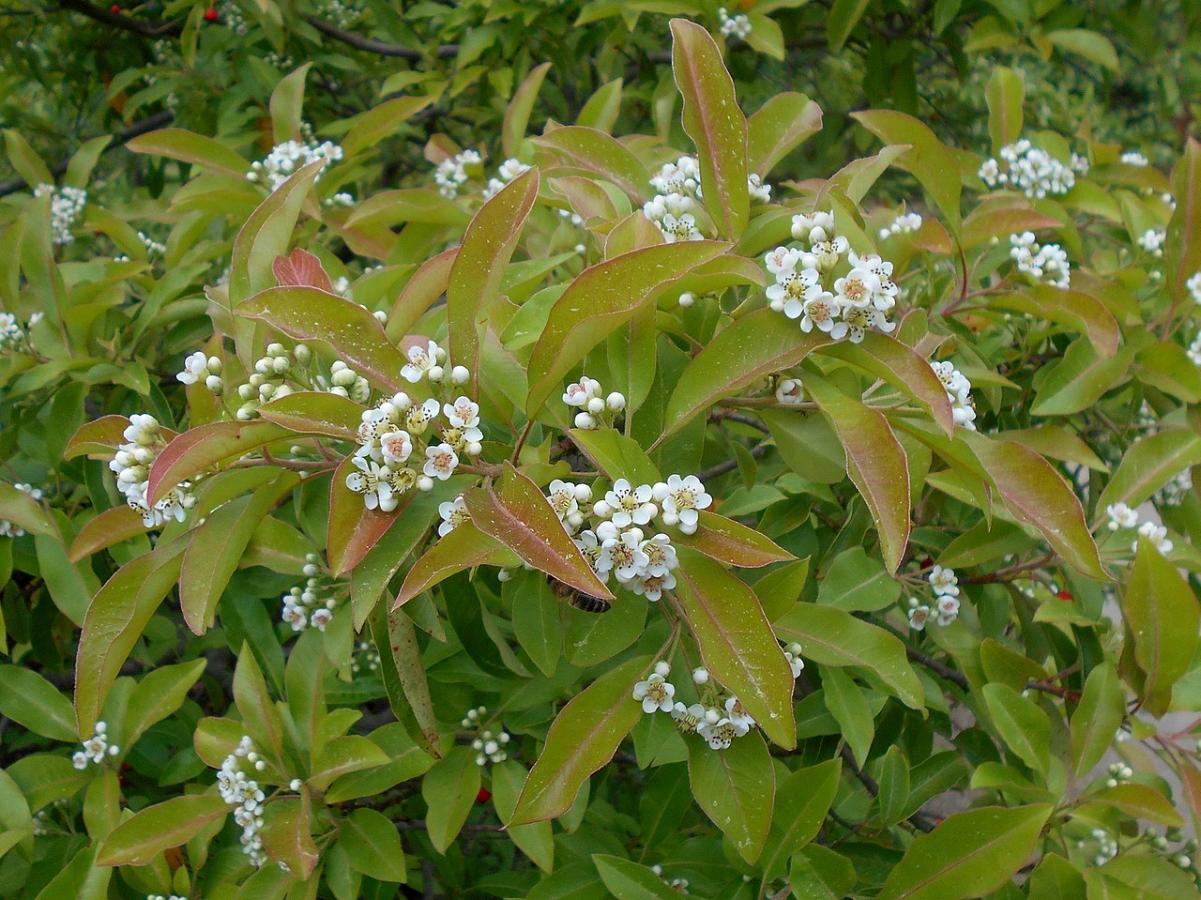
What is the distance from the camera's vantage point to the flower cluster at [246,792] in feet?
6.17

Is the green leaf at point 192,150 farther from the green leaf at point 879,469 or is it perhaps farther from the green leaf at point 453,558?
the green leaf at point 879,469

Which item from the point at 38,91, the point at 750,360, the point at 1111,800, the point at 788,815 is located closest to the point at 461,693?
the point at 788,815

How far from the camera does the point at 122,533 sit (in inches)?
65.3

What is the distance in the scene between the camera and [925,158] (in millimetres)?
1929

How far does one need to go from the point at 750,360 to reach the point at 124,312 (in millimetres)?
1835

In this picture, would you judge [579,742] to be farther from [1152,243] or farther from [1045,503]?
[1152,243]

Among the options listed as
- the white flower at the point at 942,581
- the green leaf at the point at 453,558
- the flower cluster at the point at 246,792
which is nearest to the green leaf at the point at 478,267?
the green leaf at the point at 453,558

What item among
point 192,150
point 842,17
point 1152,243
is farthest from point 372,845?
point 842,17

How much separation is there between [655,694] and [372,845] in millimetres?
758

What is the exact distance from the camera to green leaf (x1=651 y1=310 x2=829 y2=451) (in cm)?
135

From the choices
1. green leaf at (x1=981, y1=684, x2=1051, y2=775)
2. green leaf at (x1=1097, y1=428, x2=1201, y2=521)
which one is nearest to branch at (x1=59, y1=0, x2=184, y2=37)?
green leaf at (x1=1097, y1=428, x2=1201, y2=521)

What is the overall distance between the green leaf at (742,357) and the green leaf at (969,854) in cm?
81

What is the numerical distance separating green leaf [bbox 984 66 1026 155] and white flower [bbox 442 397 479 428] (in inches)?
79.4

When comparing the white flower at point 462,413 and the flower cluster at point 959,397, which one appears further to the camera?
the flower cluster at point 959,397
